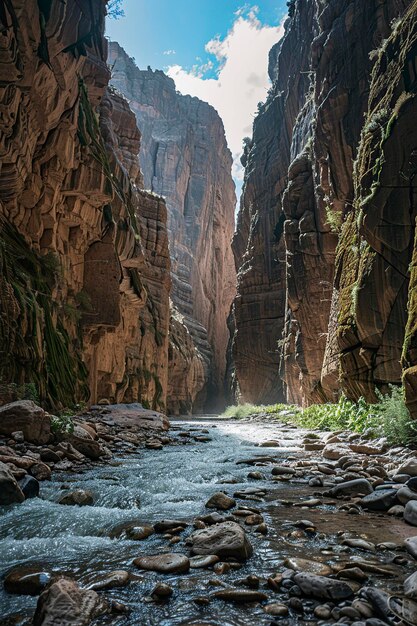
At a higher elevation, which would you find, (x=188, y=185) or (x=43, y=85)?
(x=188, y=185)

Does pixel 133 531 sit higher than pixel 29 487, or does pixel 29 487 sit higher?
pixel 29 487

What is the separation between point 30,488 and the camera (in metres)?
4.66

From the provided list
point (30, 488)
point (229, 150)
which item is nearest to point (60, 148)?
point (30, 488)

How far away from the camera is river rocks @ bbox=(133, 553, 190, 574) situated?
2.89 metres

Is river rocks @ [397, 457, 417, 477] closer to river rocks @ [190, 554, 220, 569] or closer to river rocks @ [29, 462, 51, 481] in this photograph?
river rocks @ [190, 554, 220, 569]

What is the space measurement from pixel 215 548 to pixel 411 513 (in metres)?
2.03

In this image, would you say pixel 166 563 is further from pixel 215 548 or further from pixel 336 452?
pixel 336 452

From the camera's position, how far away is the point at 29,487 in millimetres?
4660

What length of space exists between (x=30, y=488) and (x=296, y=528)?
9.84 ft

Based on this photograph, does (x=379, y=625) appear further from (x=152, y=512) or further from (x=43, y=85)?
(x=43, y=85)

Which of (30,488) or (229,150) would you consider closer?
(30,488)

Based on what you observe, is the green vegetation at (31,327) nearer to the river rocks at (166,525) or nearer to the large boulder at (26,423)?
the large boulder at (26,423)

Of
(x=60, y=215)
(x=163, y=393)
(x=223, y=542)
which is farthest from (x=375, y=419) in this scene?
(x=163, y=393)

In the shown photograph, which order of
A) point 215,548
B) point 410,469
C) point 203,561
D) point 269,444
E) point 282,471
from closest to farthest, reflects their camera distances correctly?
1. point 203,561
2. point 215,548
3. point 410,469
4. point 282,471
5. point 269,444
